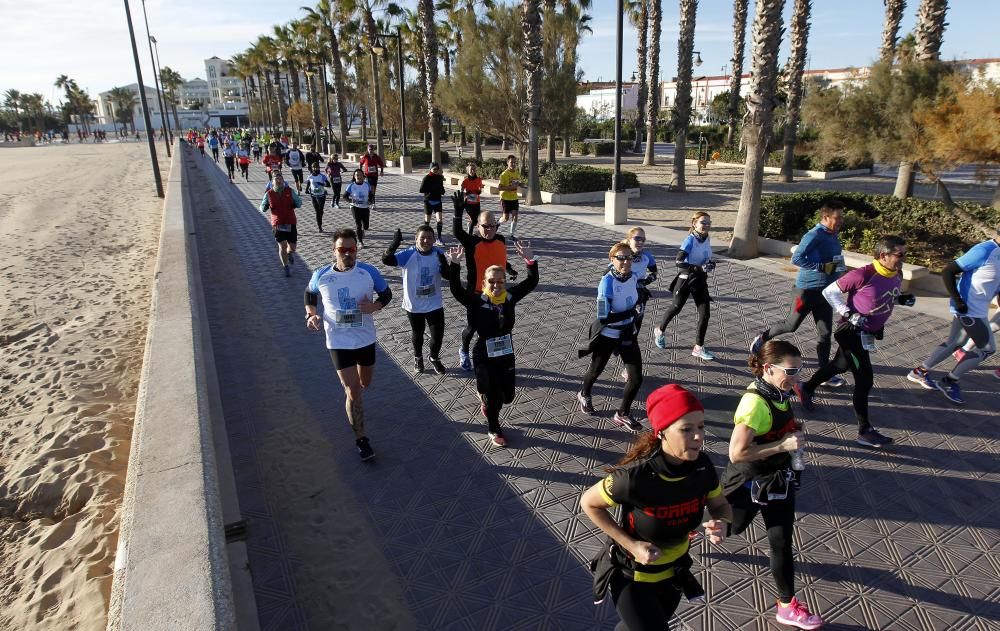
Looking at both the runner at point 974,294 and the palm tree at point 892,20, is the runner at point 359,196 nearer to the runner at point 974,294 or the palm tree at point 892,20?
the runner at point 974,294

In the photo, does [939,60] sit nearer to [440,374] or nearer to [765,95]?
[765,95]

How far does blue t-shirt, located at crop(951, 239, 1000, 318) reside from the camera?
571cm

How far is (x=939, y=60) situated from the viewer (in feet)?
47.5

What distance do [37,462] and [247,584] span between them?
3.14m

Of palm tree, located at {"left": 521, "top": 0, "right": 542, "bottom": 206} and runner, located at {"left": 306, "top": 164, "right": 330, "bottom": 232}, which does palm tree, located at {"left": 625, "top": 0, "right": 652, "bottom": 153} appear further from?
runner, located at {"left": 306, "top": 164, "right": 330, "bottom": 232}

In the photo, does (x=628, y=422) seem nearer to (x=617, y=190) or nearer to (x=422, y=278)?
(x=422, y=278)

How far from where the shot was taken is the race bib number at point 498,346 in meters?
5.18

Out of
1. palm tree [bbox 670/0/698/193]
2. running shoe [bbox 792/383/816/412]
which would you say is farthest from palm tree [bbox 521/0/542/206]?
running shoe [bbox 792/383/816/412]

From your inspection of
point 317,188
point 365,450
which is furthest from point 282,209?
point 365,450

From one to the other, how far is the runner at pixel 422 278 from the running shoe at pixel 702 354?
3.19 m

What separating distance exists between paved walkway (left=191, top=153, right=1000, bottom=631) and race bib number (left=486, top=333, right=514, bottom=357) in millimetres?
964

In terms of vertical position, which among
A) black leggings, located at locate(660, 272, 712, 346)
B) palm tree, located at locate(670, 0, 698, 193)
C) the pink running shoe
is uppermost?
palm tree, located at locate(670, 0, 698, 193)

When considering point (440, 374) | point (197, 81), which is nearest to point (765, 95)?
point (440, 374)

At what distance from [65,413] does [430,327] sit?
13.3 ft
